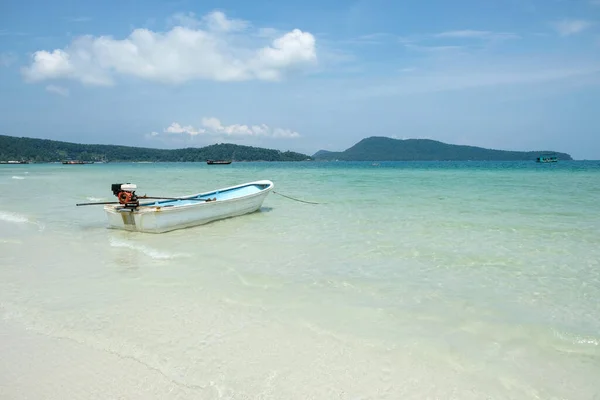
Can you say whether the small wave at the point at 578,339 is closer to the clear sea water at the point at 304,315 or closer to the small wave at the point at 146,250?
the clear sea water at the point at 304,315

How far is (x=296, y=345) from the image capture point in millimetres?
4750

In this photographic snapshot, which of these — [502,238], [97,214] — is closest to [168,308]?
[502,238]

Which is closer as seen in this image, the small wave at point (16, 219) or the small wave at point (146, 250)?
the small wave at point (146, 250)

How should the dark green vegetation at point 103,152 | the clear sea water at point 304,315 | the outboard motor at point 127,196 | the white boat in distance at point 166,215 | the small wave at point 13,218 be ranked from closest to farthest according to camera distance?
1. the clear sea water at point 304,315
2. the white boat in distance at point 166,215
3. the outboard motor at point 127,196
4. the small wave at point 13,218
5. the dark green vegetation at point 103,152

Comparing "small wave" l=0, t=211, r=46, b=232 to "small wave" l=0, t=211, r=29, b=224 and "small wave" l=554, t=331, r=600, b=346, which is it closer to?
"small wave" l=0, t=211, r=29, b=224

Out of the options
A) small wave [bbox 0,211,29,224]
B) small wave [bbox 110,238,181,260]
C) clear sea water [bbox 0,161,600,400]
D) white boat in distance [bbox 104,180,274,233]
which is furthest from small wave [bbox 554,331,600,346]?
small wave [bbox 0,211,29,224]

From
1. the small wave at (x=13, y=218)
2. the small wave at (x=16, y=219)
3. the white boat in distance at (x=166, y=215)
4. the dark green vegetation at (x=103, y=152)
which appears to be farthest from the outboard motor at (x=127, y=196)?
the dark green vegetation at (x=103, y=152)

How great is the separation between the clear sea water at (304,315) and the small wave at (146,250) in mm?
47

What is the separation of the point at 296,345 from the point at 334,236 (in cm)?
635

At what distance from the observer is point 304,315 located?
5645mm

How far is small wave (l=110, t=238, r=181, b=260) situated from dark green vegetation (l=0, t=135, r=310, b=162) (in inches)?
6738

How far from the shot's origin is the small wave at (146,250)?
9125 millimetres

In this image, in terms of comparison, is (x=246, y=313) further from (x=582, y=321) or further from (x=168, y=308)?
(x=582, y=321)

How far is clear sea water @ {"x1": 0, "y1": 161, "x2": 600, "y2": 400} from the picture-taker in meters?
4.02
